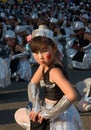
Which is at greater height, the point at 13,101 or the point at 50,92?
the point at 50,92

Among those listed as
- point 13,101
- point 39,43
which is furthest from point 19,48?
point 39,43

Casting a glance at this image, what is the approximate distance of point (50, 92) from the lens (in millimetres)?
3777

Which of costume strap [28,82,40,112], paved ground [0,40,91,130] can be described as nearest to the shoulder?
paved ground [0,40,91,130]

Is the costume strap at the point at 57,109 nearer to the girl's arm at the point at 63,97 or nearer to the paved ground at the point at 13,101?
the girl's arm at the point at 63,97

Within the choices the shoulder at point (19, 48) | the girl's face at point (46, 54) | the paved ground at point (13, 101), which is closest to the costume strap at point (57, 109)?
the girl's face at point (46, 54)

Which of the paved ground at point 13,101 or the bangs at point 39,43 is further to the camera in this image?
the paved ground at point 13,101

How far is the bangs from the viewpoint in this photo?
360cm

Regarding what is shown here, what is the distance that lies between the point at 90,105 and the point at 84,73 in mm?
3485

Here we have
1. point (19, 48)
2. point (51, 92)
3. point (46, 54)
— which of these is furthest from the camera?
point (19, 48)

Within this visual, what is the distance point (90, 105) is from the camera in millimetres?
6074

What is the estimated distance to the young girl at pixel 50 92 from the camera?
11.8ft

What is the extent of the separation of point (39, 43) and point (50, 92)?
402 mm

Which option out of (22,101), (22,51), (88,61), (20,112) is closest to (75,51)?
(88,61)

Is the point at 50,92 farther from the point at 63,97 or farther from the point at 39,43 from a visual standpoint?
the point at 39,43
